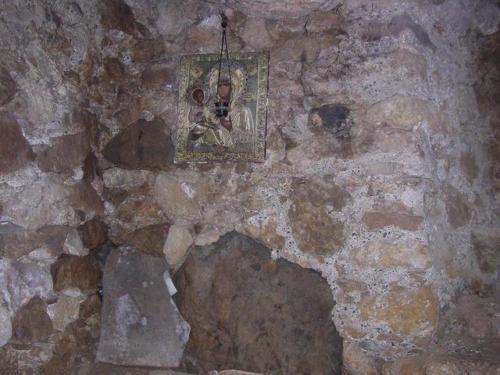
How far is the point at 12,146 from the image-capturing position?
1.49 m

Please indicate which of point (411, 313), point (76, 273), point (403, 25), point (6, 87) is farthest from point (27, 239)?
point (403, 25)

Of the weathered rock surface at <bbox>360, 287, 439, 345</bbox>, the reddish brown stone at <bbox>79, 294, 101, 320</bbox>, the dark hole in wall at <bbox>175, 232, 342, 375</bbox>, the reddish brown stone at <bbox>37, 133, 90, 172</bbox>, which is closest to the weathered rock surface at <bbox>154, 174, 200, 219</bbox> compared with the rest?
the dark hole in wall at <bbox>175, 232, 342, 375</bbox>

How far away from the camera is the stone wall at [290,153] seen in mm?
1518

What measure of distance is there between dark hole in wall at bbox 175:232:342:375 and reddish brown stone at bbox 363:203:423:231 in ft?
0.87

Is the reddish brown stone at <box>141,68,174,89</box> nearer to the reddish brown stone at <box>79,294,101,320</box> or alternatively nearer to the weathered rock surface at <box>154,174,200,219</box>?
the weathered rock surface at <box>154,174,200,219</box>

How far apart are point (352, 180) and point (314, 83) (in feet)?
1.23

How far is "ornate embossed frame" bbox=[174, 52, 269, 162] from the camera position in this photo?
5.66 feet

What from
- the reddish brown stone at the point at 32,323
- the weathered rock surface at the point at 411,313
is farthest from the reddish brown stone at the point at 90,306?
the weathered rock surface at the point at 411,313

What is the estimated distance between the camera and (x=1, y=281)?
1.46 meters

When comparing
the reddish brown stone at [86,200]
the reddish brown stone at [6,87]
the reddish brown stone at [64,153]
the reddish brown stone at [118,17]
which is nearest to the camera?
the reddish brown stone at [6,87]

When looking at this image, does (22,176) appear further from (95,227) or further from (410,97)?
(410,97)

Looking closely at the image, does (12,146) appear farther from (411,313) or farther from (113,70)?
(411,313)

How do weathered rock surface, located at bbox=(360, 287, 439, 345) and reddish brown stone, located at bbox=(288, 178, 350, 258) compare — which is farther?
reddish brown stone, located at bbox=(288, 178, 350, 258)

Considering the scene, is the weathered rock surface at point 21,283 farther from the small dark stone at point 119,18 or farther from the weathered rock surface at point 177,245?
the small dark stone at point 119,18
